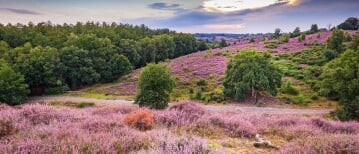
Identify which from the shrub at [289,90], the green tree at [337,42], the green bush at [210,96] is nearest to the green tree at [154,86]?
the green bush at [210,96]

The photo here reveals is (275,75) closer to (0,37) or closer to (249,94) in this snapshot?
(249,94)

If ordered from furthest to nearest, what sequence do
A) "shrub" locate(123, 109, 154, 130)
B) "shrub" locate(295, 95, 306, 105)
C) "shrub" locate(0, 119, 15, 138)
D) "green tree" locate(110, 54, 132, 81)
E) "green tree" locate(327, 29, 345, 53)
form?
"green tree" locate(110, 54, 132, 81) → "green tree" locate(327, 29, 345, 53) → "shrub" locate(295, 95, 306, 105) → "shrub" locate(123, 109, 154, 130) → "shrub" locate(0, 119, 15, 138)

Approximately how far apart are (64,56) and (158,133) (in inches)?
3261

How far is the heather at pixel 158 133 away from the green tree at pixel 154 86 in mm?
34064

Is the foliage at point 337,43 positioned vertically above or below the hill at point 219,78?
above

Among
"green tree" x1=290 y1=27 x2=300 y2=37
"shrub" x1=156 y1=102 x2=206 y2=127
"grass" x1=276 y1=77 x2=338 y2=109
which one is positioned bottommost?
"grass" x1=276 y1=77 x2=338 y2=109

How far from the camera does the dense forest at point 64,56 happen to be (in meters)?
76.3

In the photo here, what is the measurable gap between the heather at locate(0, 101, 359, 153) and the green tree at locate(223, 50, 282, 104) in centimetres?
4794

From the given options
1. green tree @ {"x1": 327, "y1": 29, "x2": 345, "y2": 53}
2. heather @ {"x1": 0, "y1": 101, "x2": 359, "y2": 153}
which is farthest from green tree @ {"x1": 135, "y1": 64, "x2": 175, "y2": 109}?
green tree @ {"x1": 327, "y1": 29, "x2": 345, "y2": 53}

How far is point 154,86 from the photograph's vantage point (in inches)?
1838

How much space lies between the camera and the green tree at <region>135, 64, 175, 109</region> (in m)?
45.3

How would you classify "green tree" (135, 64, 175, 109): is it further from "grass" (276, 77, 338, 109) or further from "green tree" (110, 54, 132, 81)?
"green tree" (110, 54, 132, 81)

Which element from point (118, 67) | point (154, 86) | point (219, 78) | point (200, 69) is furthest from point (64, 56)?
point (154, 86)

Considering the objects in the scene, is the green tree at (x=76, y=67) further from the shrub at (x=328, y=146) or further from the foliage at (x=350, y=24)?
the foliage at (x=350, y=24)
